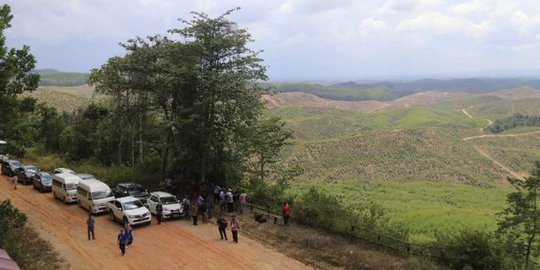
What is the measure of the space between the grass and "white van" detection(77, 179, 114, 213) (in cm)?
2832

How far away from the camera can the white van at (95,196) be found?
90.1ft

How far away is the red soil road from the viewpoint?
19188 millimetres

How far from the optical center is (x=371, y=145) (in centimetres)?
10881

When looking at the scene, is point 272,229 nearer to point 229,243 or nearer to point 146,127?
point 229,243

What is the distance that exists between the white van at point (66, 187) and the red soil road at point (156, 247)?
90.8 inches

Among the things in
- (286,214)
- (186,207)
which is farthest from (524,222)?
(186,207)

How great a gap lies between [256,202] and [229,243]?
6735 mm

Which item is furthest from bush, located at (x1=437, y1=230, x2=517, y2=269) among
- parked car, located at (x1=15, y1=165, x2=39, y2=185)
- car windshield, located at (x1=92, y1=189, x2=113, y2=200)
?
parked car, located at (x1=15, y1=165, x2=39, y2=185)

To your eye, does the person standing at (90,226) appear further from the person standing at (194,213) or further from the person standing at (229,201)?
the person standing at (229,201)

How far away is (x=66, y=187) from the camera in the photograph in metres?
30.2

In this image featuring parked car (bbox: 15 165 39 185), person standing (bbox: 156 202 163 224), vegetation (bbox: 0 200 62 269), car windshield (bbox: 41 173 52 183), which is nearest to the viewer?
vegetation (bbox: 0 200 62 269)

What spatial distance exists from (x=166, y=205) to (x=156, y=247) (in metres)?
4.87

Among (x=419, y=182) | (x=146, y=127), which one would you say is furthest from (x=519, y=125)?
(x=146, y=127)

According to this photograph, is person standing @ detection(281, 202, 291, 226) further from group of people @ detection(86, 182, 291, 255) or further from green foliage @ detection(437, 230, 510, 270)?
green foliage @ detection(437, 230, 510, 270)
